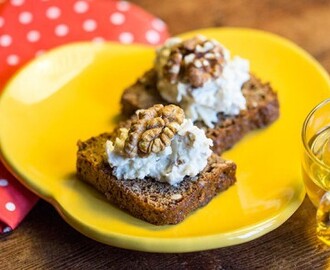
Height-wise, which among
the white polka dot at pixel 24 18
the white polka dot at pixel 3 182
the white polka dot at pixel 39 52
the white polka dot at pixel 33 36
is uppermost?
the white polka dot at pixel 24 18

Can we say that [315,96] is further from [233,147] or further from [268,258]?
[268,258]

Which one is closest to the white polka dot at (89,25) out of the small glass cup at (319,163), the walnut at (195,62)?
the walnut at (195,62)

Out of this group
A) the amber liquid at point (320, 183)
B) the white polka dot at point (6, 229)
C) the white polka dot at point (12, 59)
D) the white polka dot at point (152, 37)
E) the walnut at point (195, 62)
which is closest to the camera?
the amber liquid at point (320, 183)

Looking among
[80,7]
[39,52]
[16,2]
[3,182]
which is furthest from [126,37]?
[3,182]

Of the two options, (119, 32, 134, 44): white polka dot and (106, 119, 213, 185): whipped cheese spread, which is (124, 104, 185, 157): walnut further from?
(119, 32, 134, 44): white polka dot

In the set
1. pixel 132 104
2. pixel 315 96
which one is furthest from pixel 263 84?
pixel 132 104

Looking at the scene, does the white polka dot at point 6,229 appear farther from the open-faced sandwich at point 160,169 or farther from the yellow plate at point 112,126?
the open-faced sandwich at point 160,169
